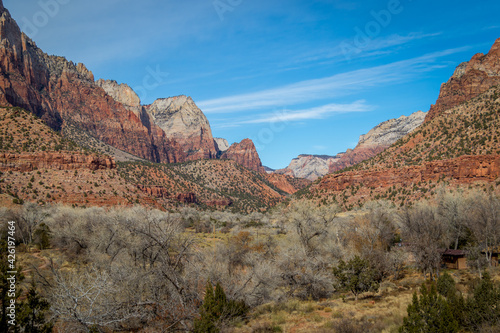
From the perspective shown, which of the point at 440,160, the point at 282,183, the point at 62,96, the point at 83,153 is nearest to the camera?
the point at 440,160

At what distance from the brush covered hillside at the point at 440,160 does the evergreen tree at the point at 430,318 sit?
45.6 metres

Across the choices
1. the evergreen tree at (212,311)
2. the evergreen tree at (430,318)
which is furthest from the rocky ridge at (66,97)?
the evergreen tree at (430,318)

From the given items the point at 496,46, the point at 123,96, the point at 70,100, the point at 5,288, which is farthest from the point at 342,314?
the point at 123,96

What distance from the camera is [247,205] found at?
4513 inches

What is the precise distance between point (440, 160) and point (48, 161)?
73.4 m

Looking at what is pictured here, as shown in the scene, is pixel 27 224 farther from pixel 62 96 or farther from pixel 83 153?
pixel 62 96

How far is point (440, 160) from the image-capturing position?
55.5 m

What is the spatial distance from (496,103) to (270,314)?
6262cm

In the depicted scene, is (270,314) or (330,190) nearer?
(270,314)

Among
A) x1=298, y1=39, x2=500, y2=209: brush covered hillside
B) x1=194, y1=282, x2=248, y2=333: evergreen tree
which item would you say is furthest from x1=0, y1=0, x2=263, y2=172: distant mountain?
x1=194, y1=282, x2=248, y2=333: evergreen tree

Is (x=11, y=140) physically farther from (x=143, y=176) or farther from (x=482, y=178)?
(x=482, y=178)

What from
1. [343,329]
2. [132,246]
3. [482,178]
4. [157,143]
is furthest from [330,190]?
[157,143]

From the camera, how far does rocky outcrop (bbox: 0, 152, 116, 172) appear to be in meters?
52.4

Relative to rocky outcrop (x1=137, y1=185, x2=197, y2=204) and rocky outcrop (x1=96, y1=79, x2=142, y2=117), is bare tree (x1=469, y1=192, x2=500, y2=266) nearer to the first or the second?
rocky outcrop (x1=137, y1=185, x2=197, y2=204)
